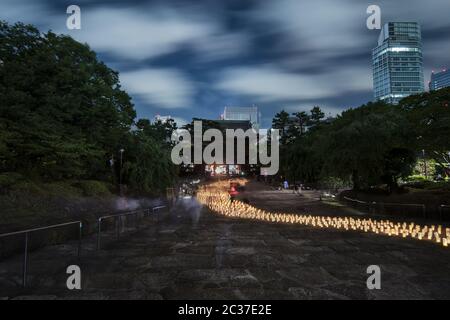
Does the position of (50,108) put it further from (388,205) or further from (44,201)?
(388,205)

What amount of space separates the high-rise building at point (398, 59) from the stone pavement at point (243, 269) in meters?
24.0

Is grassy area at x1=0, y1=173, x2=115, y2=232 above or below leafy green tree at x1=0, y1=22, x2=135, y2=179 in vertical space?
below

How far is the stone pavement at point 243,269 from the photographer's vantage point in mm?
4742

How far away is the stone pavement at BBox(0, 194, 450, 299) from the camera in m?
4.74

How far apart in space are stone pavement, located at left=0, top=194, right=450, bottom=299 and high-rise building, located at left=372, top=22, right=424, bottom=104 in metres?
24.0

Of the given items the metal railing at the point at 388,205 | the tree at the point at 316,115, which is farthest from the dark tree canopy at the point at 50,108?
the tree at the point at 316,115

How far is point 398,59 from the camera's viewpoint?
75.7 metres

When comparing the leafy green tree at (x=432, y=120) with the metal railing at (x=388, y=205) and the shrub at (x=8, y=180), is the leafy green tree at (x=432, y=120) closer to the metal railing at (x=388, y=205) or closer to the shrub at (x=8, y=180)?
the metal railing at (x=388, y=205)

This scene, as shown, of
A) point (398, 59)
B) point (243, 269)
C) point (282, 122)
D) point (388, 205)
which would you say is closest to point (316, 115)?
point (282, 122)

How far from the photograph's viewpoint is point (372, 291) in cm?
477

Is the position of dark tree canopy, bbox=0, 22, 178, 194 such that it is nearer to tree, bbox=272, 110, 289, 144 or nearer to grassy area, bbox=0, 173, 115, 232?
grassy area, bbox=0, 173, 115, 232

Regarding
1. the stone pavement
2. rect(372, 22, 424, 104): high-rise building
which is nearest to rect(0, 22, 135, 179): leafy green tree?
the stone pavement

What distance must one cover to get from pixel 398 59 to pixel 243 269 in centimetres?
8380
